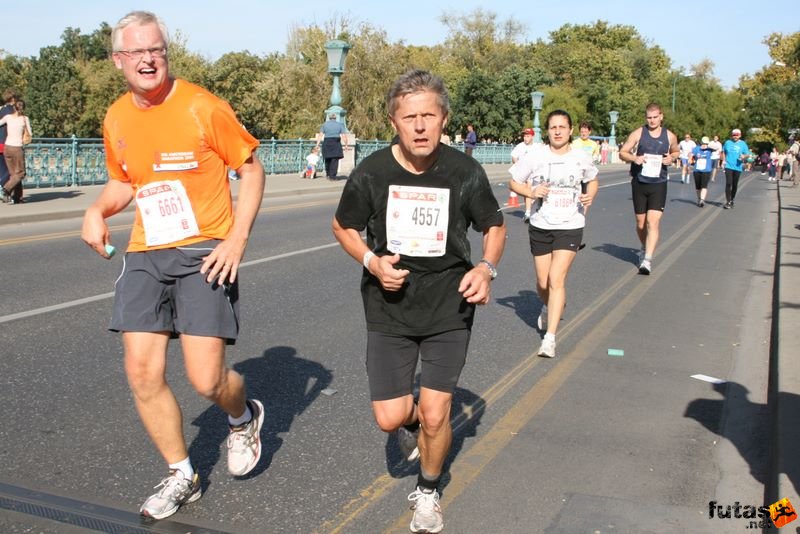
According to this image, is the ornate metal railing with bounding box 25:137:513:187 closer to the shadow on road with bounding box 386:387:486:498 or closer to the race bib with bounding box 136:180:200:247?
the shadow on road with bounding box 386:387:486:498

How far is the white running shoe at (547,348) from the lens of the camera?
670 centimetres

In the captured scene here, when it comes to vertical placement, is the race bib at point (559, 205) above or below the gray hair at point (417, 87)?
below

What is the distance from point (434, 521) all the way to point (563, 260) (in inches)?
150

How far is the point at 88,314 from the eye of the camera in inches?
301

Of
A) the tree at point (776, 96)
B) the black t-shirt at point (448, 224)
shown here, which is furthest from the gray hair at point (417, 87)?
the tree at point (776, 96)

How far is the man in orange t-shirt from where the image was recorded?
3.66 m

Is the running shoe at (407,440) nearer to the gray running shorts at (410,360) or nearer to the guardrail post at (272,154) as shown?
the gray running shorts at (410,360)

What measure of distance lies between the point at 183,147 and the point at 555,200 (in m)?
4.09

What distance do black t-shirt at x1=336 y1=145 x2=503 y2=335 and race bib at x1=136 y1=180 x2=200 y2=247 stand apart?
2.16 feet

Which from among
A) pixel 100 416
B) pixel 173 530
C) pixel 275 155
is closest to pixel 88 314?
pixel 100 416

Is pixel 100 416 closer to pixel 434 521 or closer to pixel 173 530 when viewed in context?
pixel 173 530

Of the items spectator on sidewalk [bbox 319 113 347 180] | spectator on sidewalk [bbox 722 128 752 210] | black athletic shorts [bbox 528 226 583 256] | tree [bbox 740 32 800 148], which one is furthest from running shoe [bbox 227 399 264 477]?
tree [bbox 740 32 800 148]

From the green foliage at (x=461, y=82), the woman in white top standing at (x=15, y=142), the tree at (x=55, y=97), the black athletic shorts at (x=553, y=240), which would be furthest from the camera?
the tree at (x=55, y=97)

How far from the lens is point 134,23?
3.62 m
